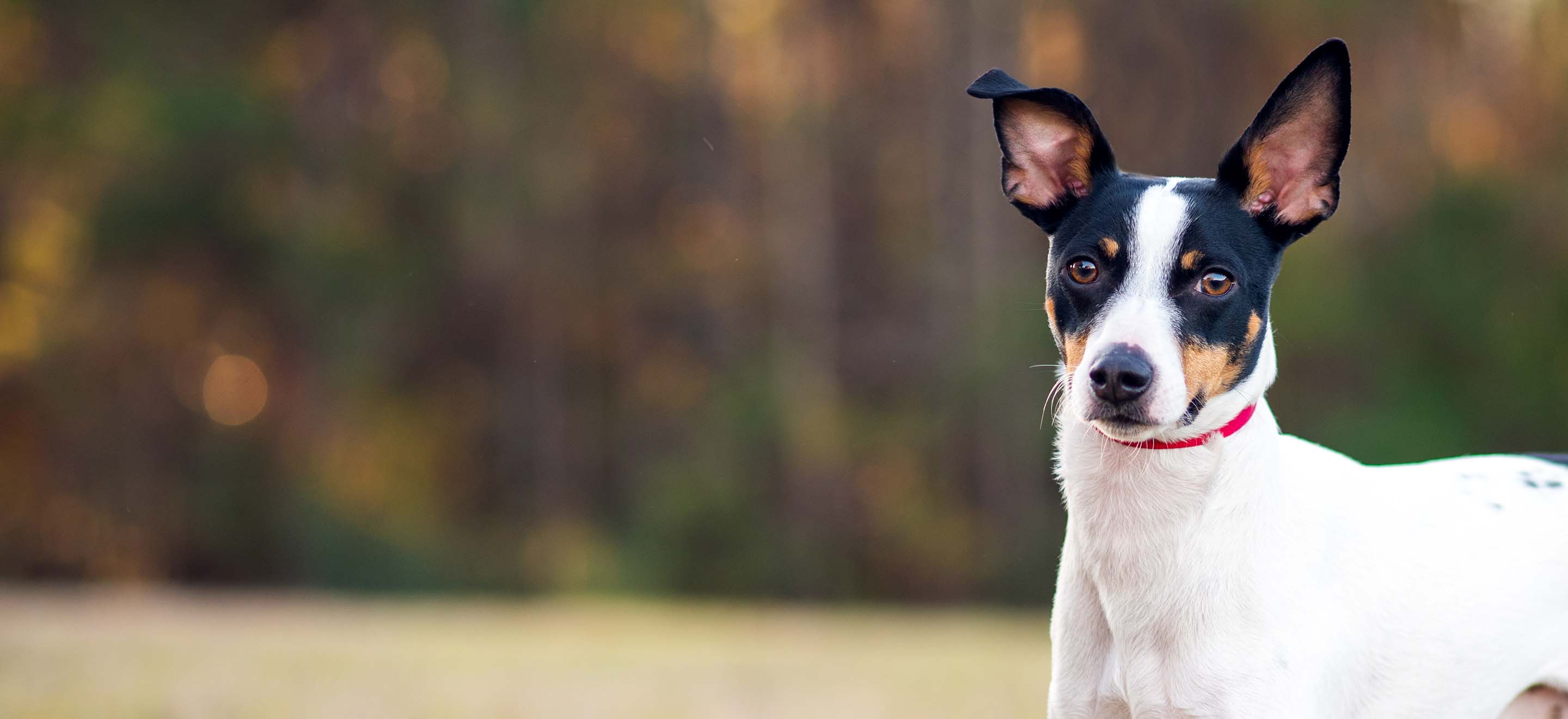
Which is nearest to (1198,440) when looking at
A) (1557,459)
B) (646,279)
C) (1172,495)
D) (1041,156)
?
(1172,495)

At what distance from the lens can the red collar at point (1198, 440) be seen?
3.64m

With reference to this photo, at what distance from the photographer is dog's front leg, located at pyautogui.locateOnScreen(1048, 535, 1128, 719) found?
143 inches

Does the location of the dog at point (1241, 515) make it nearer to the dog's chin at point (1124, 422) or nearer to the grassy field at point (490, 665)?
the dog's chin at point (1124, 422)

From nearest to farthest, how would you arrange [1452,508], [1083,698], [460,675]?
1. [1083,698]
2. [1452,508]
3. [460,675]

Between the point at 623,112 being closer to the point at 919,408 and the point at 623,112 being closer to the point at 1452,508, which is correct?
the point at 919,408

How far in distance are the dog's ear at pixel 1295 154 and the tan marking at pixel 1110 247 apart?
0.41 m

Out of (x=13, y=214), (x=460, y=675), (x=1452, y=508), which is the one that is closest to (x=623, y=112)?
(x=13, y=214)

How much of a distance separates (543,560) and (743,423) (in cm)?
392

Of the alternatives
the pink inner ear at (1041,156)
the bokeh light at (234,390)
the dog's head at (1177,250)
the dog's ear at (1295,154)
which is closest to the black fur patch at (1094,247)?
the dog's head at (1177,250)

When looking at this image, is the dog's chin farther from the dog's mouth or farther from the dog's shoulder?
the dog's shoulder

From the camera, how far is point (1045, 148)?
4.09m

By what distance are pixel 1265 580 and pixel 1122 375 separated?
2.15 feet

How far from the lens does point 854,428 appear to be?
24.1 meters

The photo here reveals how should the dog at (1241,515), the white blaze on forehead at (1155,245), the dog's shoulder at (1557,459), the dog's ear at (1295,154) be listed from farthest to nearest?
1. the dog's shoulder at (1557,459)
2. the dog's ear at (1295,154)
3. the white blaze on forehead at (1155,245)
4. the dog at (1241,515)
